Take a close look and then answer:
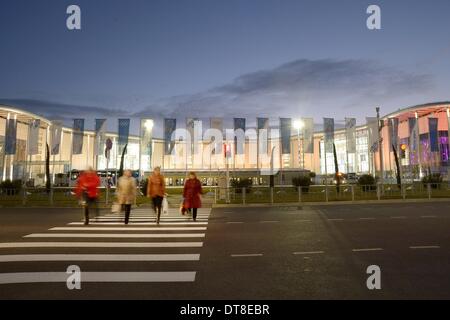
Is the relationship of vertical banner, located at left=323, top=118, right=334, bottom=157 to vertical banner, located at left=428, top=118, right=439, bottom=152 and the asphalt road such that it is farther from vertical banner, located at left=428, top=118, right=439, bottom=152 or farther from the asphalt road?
the asphalt road

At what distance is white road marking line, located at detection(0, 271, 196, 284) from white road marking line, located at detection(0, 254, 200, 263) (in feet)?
3.63

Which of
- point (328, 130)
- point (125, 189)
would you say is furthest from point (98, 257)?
point (328, 130)

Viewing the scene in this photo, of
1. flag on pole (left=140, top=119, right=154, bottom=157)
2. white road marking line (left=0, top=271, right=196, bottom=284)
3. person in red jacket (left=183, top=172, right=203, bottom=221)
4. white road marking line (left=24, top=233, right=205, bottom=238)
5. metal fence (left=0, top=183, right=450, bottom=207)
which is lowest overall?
white road marking line (left=0, top=271, right=196, bottom=284)

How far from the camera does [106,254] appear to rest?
787 cm

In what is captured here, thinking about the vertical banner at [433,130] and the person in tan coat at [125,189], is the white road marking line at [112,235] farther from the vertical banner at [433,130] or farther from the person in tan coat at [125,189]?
the vertical banner at [433,130]

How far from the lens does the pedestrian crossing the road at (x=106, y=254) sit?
6074 mm

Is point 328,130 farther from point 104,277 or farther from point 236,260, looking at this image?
point 104,277

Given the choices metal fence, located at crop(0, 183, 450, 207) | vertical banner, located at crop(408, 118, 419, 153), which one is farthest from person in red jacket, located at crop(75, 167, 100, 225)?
vertical banner, located at crop(408, 118, 419, 153)

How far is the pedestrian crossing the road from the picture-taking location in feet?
19.9

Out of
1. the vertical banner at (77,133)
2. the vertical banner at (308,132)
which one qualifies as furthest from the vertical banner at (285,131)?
the vertical banner at (77,133)

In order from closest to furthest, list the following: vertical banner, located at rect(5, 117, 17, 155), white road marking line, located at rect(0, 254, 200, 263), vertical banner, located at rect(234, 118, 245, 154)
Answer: white road marking line, located at rect(0, 254, 200, 263)
vertical banner, located at rect(234, 118, 245, 154)
vertical banner, located at rect(5, 117, 17, 155)

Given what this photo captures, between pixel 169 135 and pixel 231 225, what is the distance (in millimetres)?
29936
